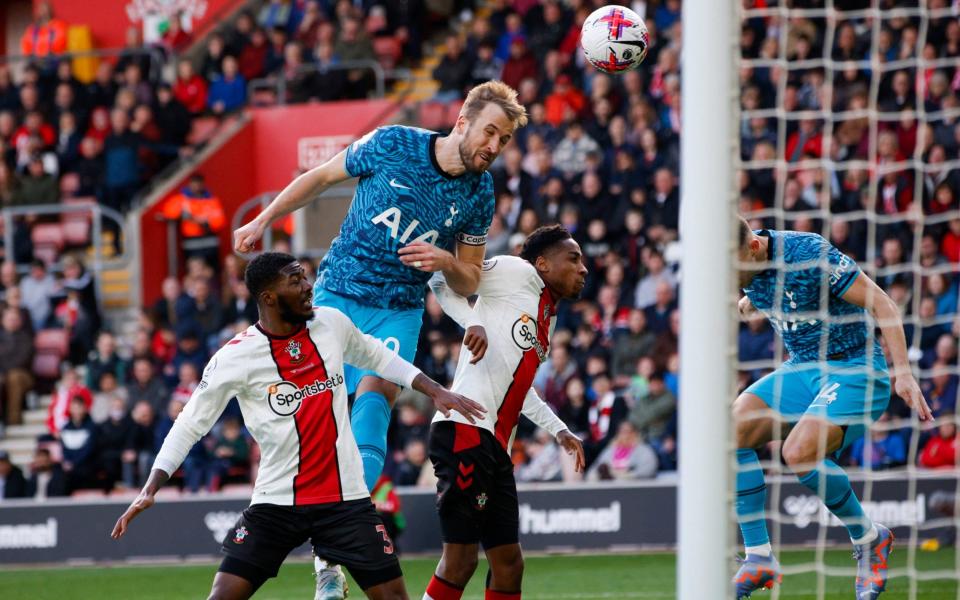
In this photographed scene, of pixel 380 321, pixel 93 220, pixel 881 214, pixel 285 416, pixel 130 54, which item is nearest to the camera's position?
pixel 285 416

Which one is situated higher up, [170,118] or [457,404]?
[170,118]

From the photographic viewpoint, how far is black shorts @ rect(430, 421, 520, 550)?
6.20 m

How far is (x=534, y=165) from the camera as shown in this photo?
1602 centimetres

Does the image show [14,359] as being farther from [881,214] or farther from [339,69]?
[881,214]

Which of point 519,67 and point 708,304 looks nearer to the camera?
point 708,304

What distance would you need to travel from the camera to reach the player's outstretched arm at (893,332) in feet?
21.1

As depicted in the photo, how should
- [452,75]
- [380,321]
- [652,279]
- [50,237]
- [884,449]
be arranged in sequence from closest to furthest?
[380,321], [884,449], [652,279], [452,75], [50,237]

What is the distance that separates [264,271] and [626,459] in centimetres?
780

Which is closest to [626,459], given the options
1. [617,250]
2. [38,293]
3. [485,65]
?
[617,250]

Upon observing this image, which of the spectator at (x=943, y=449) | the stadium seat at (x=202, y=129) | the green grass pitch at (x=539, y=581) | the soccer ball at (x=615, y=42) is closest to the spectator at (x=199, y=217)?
the stadium seat at (x=202, y=129)

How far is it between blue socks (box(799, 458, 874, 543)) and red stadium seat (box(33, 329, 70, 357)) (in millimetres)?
11981

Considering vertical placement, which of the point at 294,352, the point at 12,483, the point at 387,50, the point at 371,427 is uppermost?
the point at 387,50

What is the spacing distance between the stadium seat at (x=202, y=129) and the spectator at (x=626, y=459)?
351 inches

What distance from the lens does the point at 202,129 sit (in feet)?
65.9
